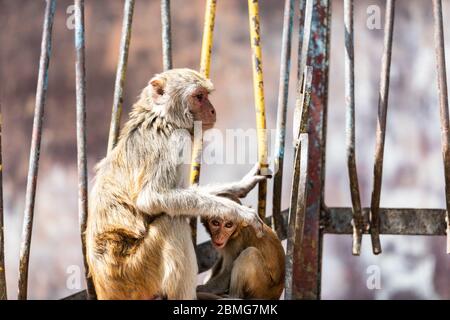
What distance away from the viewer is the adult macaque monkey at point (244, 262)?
543 centimetres

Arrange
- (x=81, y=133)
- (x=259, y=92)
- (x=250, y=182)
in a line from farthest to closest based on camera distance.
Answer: (x=250, y=182) < (x=259, y=92) < (x=81, y=133)

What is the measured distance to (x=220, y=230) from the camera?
5.44 m

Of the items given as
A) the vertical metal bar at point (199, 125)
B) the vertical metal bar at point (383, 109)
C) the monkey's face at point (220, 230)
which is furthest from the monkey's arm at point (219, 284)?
the vertical metal bar at point (383, 109)

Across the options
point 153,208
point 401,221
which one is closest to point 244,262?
point 153,208

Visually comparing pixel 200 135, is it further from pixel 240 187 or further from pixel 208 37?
pixel 208 37

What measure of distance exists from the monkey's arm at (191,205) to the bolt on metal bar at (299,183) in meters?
0.42

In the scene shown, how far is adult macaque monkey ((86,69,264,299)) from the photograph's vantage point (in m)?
5.05

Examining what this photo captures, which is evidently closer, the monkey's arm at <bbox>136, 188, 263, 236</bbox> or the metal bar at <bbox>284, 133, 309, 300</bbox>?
the metal bar at <bbox>284, 133, 309, 300</bbox>

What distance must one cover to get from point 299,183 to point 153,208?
94 centimetres

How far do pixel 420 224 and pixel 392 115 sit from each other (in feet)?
11.8

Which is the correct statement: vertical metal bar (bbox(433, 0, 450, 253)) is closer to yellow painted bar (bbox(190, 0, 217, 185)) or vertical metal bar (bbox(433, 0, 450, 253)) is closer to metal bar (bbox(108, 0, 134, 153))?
yellow painted bar (bbox(190, 0, 217, 185))

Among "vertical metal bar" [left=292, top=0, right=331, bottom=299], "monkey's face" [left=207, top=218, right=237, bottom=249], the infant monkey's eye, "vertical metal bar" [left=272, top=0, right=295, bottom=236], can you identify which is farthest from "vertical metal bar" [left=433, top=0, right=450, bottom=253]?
the infant monkey's eye

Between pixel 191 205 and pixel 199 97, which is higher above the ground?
pixel 199 97

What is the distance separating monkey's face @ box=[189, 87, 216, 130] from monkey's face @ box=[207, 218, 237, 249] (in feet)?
1.92
